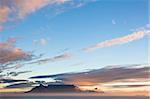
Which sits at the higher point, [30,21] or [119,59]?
[30,21]

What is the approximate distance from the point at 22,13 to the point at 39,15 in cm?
15

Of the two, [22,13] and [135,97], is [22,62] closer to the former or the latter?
[22,13]

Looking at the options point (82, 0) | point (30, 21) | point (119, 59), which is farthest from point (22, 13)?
point (119, 59)

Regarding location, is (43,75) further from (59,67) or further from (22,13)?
(22,13)

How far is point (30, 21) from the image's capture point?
18.2 ft

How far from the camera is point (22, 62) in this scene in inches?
219

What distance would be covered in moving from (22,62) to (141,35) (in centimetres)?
107

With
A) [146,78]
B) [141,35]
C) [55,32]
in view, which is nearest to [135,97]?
[146,78]

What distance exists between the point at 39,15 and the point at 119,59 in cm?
80

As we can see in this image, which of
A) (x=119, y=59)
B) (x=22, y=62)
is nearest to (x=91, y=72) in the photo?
(x=119, y=59)

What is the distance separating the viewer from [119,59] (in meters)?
5.56

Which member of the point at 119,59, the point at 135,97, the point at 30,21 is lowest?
the point at 135,97

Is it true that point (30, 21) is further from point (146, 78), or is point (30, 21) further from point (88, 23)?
point (146, 78)

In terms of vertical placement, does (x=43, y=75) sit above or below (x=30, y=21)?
below
